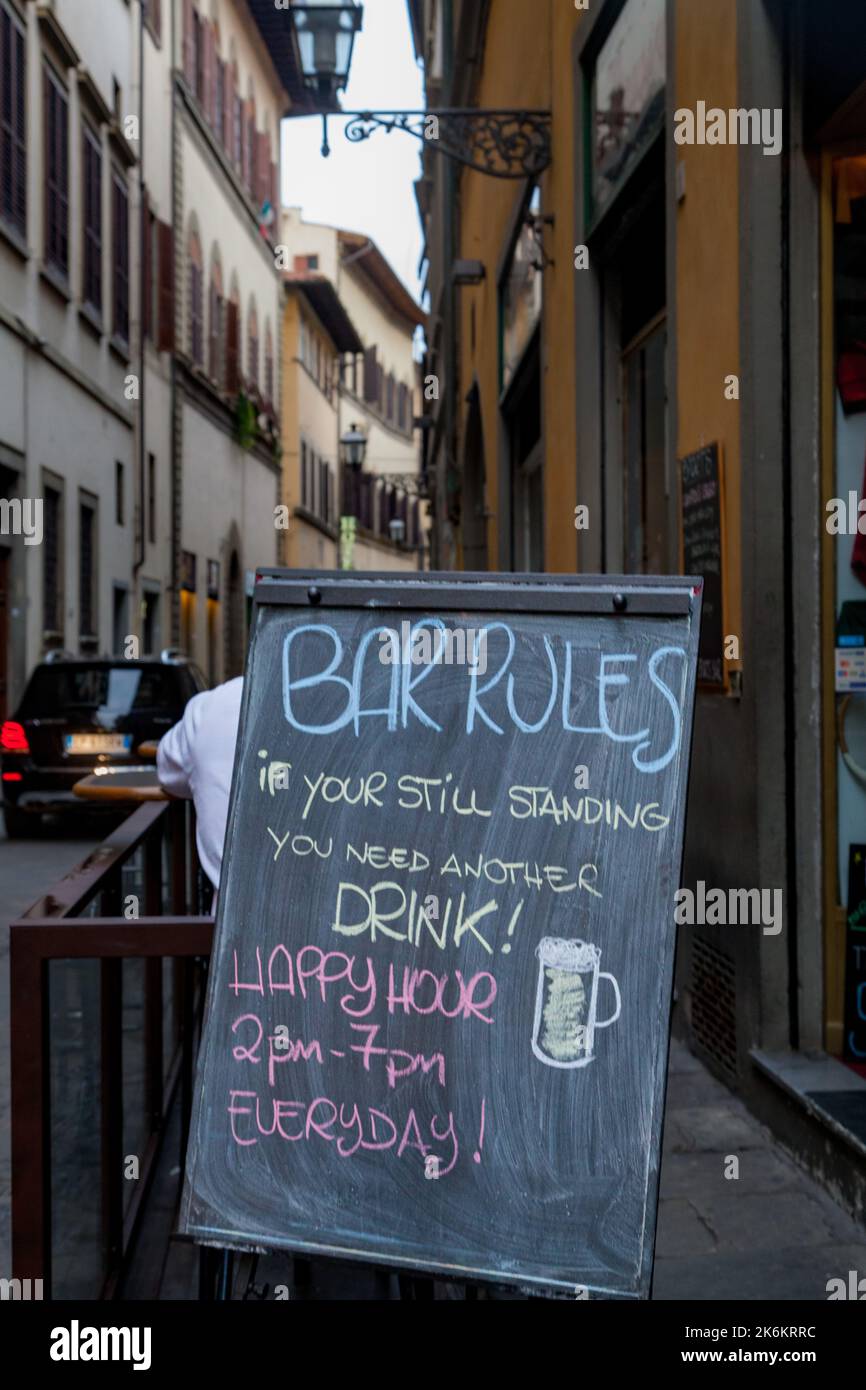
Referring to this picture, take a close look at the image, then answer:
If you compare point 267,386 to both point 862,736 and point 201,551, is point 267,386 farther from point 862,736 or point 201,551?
point 862,736

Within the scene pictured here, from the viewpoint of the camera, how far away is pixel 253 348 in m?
36.0

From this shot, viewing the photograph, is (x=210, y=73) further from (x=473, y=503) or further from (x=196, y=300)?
(x=473, y=503)

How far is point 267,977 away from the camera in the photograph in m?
2.95

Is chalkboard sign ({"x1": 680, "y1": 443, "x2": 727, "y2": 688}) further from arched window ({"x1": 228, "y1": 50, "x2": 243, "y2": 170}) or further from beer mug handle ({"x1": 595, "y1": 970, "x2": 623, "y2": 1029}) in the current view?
arched window ({"x1": 228, "y1": 50, "x2": 243, "y2": 170})

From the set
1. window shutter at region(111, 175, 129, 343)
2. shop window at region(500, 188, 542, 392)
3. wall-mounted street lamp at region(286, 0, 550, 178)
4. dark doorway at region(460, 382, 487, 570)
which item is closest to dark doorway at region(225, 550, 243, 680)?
window shutter at region(111, 175, 129, 343)

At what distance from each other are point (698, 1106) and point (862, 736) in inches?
48.0

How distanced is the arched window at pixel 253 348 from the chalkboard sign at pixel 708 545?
30.1 metres

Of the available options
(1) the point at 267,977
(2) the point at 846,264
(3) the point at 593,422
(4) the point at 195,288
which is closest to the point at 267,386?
(4) the point at 195,288

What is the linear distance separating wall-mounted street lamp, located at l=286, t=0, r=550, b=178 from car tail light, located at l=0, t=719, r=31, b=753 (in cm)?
566

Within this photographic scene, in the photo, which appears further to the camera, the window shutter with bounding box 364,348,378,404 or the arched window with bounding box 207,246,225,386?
the window shutter with bounding box 364,348,378,404

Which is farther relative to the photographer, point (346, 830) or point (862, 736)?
point (862, 736)

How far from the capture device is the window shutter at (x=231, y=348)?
32625 mm

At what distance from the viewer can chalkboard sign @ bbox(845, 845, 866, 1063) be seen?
16.4ft
